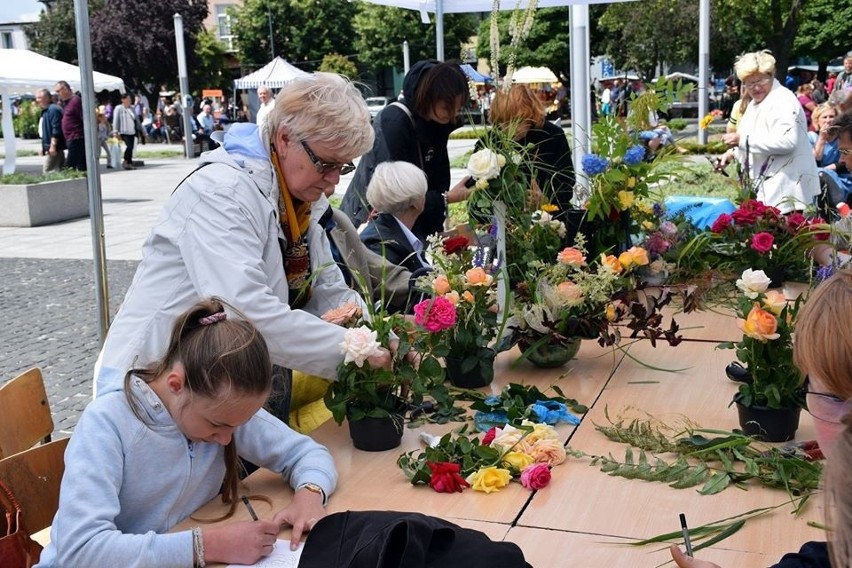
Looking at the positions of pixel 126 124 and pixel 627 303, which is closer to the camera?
pixel 627 303

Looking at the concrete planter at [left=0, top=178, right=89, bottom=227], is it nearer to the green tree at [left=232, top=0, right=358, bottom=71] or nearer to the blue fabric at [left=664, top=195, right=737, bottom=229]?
the blue fabric at [left=664, top=195, right=737, bottom=229]

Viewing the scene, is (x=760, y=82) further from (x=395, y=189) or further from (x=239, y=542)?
(x=239, y=542)

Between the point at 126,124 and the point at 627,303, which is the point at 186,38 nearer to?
the point at 126,124

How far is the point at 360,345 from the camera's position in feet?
6.45

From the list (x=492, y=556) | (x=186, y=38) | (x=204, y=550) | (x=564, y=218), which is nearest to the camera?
(x=492, y=556)

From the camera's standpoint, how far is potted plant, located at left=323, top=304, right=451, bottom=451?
6.54 feet

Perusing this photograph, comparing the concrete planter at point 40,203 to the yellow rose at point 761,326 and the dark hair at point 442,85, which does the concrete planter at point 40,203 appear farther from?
the yellow rose at point 761,326

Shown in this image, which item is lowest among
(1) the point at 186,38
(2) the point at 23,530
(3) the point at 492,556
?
(2) the point at 23,530

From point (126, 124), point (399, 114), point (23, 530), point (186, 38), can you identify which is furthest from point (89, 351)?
point (186, 38)

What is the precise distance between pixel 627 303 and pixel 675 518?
37.1 inches

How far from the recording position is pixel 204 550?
1574mm

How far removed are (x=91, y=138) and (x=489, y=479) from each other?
2064 millimetres

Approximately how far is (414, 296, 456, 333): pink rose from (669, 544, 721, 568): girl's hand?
84cm

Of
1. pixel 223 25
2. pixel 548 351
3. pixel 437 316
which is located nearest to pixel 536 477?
pixel 437 316
